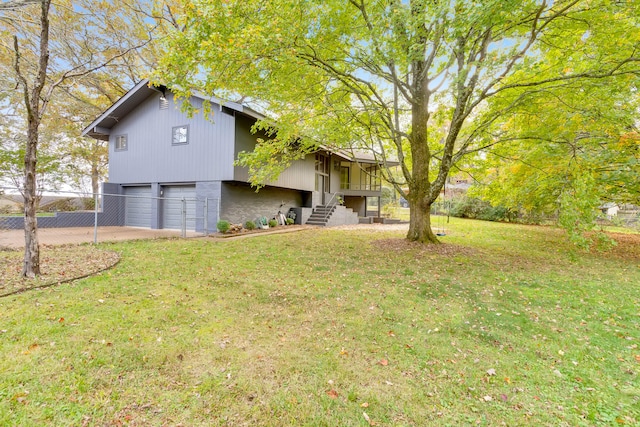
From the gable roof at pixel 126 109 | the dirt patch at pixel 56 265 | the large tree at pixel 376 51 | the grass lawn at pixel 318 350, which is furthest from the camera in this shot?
the gable roof at pixel 126 109

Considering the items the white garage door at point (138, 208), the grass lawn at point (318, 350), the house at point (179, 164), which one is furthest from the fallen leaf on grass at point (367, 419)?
the white garage door at point (138, 208)

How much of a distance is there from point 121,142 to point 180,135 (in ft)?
13.9

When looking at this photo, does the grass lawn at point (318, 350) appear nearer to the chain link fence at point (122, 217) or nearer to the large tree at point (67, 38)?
the chain link fence at point (122, 217)

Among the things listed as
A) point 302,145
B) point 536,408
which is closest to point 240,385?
point 536,408

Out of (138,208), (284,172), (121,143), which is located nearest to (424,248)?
(284,172)

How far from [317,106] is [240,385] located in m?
8.53

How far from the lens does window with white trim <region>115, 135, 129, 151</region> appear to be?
14109 millimetres

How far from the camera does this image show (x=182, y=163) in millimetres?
12500

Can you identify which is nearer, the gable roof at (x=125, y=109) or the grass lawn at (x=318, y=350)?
the grass lawn at (x=318, y=350)

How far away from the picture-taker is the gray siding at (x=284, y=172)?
1169cm

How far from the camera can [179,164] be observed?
12547 mm

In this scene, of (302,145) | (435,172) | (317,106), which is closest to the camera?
(317,106)

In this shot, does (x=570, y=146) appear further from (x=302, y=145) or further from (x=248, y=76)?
(x=248, y=76)

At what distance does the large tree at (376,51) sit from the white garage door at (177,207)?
14.3 ft
